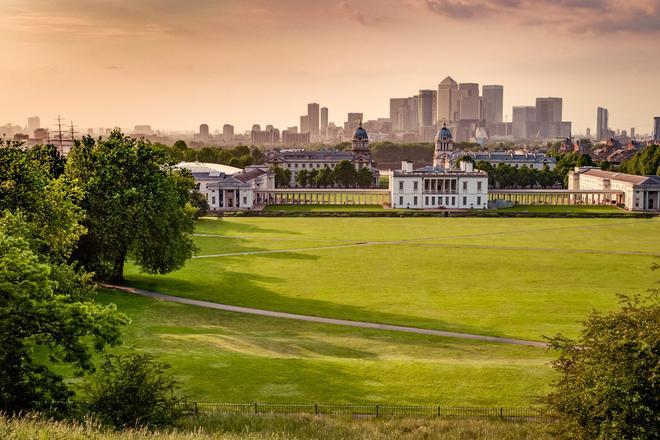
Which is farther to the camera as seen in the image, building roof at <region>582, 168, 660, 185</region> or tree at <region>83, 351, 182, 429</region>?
building roof at <region>582, 168, 660, 185</region>

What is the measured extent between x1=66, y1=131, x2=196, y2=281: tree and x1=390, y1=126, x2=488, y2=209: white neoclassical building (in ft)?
262

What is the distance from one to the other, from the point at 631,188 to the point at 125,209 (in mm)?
99873

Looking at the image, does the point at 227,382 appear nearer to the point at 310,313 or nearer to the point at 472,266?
the point at 310,313

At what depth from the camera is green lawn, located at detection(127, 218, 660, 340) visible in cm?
4644

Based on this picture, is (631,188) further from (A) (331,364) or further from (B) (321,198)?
(A) (331,364)

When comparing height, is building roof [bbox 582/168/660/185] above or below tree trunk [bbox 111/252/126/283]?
above

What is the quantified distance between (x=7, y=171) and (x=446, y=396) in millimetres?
27133

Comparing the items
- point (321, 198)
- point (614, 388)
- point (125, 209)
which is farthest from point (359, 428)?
point (321, 198)

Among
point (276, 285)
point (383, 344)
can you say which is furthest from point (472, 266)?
point (383, 344)

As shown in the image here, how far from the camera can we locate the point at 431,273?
199 ft

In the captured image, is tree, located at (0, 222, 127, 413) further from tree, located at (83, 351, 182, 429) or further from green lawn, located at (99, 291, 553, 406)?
green lawn, located at (99, 291, 553, 406)

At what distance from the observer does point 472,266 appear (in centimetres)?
6406

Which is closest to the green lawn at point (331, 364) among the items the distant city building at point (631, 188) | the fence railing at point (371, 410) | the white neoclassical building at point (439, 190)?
the fence railing at point (371, 410)

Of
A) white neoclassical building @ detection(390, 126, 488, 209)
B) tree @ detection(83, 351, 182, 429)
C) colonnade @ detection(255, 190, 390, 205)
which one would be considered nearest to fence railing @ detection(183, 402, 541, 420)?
tree @ detection(83, 351, 182, 429)
